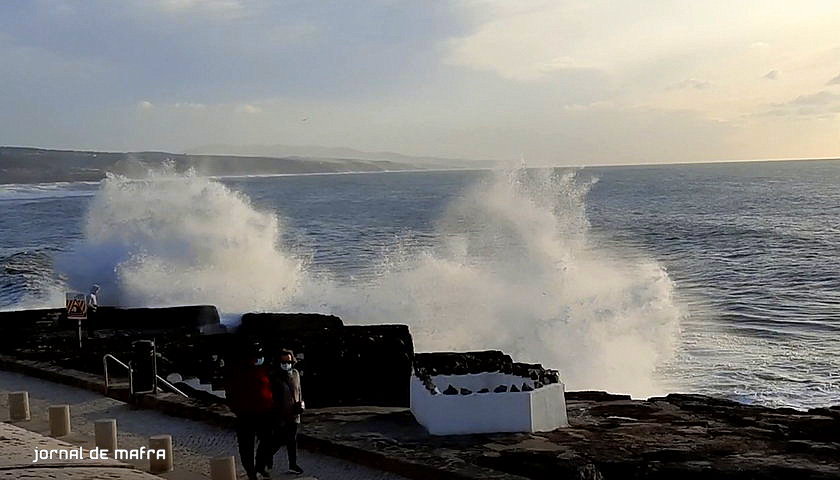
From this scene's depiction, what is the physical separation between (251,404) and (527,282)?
24.5 meters

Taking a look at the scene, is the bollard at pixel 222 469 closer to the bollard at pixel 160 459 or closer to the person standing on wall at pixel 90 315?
the bollard at pixel 160 459

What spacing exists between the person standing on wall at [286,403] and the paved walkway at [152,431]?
0.37 metres

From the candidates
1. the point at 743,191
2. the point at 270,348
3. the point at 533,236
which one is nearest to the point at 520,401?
the point at 270,348

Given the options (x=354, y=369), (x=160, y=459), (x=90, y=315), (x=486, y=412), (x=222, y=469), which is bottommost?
(x=354, y=369)

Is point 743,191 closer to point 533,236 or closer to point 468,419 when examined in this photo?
point 533,236

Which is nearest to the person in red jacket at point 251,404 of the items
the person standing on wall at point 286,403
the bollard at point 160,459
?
the person standing on wall at point 286,403

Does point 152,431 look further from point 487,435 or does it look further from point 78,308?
point 78,308

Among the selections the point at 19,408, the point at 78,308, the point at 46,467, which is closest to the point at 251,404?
the point at 46,467

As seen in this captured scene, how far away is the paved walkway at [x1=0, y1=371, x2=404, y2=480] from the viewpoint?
8.52 m

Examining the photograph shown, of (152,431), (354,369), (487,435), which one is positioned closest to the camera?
(152,431)

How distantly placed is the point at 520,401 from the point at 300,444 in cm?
238

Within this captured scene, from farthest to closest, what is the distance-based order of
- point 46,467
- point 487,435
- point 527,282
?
point 527,282 < point 487,435 < point 46,467

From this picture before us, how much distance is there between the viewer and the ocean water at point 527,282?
890 inches

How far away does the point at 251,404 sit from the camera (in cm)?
769
